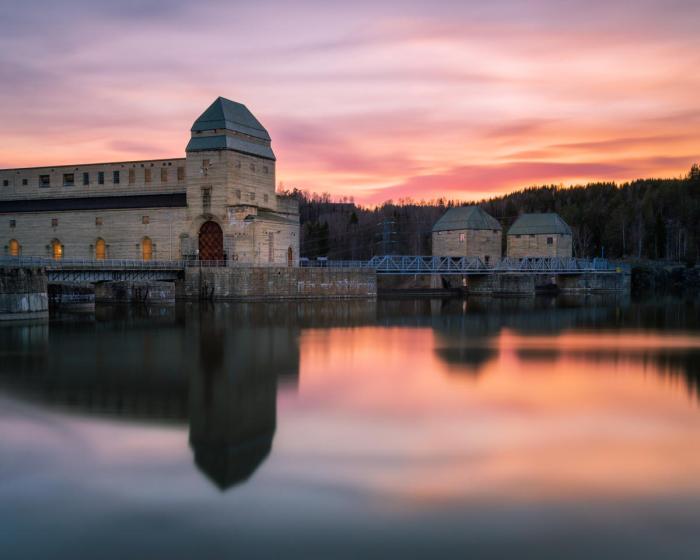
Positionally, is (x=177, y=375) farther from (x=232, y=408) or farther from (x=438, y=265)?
(x=438, y=265)

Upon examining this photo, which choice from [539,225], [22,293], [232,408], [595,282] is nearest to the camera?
[232,408]

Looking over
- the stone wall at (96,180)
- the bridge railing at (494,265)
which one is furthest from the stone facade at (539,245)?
the stone wall at (96,180)

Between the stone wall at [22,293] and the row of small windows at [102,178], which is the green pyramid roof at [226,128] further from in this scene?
the stone wall at [22,293]

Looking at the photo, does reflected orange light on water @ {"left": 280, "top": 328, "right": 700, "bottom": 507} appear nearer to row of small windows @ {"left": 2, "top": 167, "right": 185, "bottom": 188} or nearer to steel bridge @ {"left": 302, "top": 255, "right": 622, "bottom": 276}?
row of small windows @ {"left": 2, "top": 167, "right": 185, "bottom": 188}

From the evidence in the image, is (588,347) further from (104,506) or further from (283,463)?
(104,506)

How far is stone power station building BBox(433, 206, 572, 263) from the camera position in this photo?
183ft

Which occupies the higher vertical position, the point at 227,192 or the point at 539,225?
the point at 227,192

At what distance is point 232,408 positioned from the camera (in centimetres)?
1312

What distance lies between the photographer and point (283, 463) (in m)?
9.88

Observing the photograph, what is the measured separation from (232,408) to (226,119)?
30.0 m

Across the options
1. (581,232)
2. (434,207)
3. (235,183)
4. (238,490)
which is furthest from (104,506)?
(434,207)

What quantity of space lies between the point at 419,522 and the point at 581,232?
90.8 meters

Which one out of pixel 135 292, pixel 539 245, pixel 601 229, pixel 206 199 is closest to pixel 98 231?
pixel 135 292

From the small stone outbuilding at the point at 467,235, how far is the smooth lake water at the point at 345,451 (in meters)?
33.7
